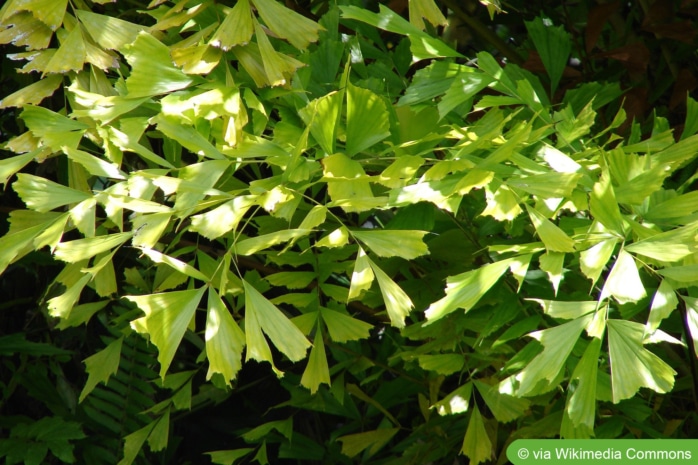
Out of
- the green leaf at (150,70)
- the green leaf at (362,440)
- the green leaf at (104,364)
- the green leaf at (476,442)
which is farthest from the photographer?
the green leaf at (362,440)

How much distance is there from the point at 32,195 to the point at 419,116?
0.35 meters

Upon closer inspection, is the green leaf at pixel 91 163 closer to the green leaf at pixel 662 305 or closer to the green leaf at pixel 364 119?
the green leaf at pixel 364 119

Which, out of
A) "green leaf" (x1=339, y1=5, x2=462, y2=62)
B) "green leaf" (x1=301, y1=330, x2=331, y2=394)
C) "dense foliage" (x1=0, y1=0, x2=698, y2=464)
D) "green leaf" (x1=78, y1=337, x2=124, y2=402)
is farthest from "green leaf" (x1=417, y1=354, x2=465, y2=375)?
"green leaf" (x1=78, y1=337, x2=124, y2=402)

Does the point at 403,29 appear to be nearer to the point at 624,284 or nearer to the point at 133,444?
the point at 624,284

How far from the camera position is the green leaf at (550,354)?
1.78 ft

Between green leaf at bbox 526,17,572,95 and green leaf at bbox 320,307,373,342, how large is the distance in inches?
14.9

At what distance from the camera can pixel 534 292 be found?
771 mm

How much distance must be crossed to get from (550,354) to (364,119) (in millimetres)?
237

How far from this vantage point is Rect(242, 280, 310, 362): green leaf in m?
0.56

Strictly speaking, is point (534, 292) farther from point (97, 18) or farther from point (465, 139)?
point (97, 18)

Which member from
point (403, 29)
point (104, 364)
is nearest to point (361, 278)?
point (403, 29)

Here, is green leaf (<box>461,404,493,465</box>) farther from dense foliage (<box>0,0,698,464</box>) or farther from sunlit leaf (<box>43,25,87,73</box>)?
sunlit leaf (<box>43,25,87,73</box>)

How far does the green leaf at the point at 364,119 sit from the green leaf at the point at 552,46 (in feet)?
1.16

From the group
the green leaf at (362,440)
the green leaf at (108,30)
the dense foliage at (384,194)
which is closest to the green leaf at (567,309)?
the dense foliage at (384,194)
